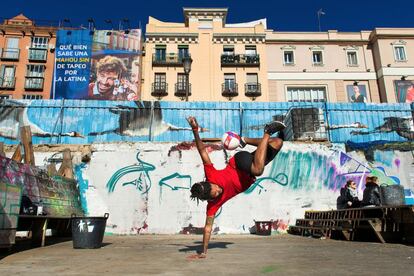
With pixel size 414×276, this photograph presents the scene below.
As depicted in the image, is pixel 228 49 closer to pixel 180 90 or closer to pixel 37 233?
pixel 180 90

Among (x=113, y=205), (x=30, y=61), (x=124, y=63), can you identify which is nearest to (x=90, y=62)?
(x=124, y=63)

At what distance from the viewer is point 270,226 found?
36.3 ft

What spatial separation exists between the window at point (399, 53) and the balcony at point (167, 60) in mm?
20823

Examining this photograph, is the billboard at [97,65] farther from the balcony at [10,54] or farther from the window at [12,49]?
the window at [12,49]

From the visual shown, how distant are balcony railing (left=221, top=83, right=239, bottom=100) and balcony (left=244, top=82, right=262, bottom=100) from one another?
966 millimetres

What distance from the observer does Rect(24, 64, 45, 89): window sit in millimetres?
35938

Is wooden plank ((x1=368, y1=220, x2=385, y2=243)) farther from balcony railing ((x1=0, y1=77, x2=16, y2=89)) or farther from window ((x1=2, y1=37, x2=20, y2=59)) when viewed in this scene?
window ((x1=2, y1=37, x2=20, y2=59))

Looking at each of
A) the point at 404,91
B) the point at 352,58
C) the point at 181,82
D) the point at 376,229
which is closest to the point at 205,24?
the point at 181,82

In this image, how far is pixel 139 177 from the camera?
38.7ft

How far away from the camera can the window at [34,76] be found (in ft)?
118

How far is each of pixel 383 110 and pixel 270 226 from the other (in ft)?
25.0

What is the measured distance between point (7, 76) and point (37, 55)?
3670 mm

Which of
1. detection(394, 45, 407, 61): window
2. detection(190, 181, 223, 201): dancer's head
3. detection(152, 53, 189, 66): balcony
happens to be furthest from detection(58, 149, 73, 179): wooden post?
detection(394, 45, 407, 61): window

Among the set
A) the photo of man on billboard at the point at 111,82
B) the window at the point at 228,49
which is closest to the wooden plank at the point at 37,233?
the photo of man on billboard at the point at 111,82
